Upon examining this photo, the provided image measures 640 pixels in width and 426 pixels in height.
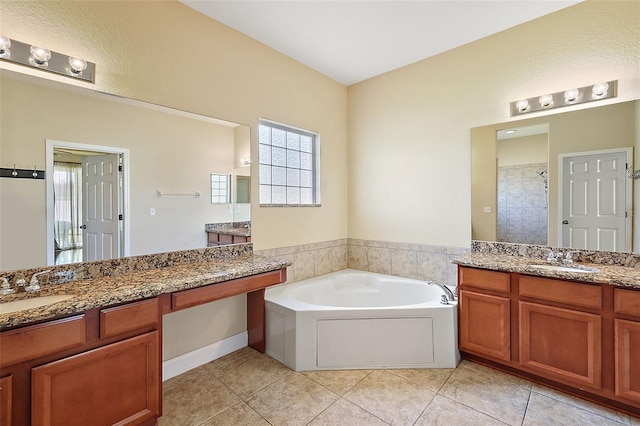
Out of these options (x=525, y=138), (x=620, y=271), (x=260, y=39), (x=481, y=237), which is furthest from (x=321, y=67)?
(x=620, y=271)

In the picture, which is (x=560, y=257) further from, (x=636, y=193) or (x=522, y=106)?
(x=522, y=106)

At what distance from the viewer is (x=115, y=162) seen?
6.44 ft

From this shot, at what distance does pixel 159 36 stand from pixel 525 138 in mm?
2991

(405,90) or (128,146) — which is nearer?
(128,146)

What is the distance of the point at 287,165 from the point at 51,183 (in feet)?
6.47

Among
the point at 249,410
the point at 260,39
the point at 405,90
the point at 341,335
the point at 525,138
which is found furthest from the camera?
the point at 405,90

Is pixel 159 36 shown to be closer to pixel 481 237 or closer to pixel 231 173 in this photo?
pixel 231 173

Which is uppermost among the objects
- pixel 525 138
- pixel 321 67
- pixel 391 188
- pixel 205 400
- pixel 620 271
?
pixel 321 67

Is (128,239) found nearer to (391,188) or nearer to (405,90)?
(391,188)

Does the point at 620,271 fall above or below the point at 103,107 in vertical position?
below

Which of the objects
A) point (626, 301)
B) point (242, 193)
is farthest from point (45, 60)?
point (626, 301)

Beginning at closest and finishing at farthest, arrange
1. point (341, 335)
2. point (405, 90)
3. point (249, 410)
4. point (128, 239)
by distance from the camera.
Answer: point (249, 410) → point (128, 239) → point (341, 335) → point (405, 90)

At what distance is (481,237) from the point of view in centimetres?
272

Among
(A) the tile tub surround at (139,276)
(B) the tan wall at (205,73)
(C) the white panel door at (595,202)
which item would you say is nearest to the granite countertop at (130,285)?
(A) the tile tub surround at (139,276)
